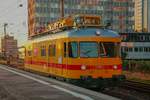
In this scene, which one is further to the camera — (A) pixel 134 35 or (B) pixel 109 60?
(A) pixel 134 35

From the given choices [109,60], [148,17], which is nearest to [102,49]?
[109,60]

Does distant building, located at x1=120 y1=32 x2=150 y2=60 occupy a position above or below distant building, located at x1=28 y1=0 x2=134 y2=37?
below

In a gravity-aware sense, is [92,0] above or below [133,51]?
above

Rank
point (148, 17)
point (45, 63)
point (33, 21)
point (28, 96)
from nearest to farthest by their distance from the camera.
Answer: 1. point (28, 96)
2. point (45, 63)
3. point (33, 21)
4. point (148, 17)

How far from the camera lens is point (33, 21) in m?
132

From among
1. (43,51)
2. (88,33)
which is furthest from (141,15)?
(88,33)

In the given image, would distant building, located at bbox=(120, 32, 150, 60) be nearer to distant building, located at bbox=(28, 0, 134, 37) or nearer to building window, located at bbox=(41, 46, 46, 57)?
distant building, located at bbox=(28, 0, 134, 37)

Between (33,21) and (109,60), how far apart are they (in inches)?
4465

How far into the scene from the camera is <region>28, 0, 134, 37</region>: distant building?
425 feet

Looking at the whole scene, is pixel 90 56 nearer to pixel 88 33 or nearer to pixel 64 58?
Result: pixel 88 33

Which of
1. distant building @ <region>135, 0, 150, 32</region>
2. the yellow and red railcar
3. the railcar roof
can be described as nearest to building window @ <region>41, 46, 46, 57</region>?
the yellow and red railcar

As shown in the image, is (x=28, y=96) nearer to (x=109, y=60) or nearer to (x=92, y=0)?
(x=109, y=60)

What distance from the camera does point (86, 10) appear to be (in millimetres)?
135750

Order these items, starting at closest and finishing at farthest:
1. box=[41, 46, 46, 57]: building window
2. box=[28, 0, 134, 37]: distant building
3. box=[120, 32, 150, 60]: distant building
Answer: box=[41, 46, 46, 57]: building window → box=[120, 32, 150, 60]: distant building → box=[28, 0, 134, 37]: distant building
